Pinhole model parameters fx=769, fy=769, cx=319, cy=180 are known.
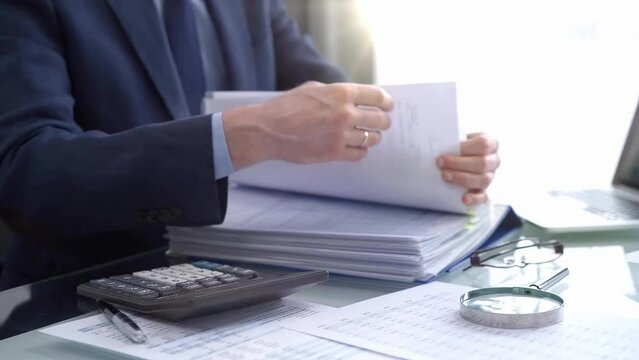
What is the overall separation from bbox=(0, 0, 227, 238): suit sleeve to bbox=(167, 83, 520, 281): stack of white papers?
0.20 feet

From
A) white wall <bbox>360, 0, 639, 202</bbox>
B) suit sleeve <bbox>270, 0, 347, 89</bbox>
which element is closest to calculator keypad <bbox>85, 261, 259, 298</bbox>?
suit sleeve <bbox>270, 0, 347, 89</bbox>

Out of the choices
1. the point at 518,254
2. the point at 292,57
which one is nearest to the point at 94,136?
the point at 518,254

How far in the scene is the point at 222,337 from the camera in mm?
599

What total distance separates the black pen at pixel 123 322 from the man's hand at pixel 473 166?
44cm

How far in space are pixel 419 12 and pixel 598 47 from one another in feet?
1.66

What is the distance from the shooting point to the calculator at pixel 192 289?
2.05 ft

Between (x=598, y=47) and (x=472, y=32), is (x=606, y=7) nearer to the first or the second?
(x=598, y=47)

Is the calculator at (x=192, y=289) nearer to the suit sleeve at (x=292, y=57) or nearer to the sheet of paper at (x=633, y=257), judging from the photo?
the sheet of paper at (x=633, y=257)

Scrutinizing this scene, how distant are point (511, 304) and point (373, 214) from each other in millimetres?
339

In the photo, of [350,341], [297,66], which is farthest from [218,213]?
[297,66]

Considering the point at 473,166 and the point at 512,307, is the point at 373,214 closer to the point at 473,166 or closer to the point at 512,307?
the point at 473,166

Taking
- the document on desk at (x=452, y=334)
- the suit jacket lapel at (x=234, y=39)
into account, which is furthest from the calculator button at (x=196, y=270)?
the suit jacket lapel at (x=234, y=39)

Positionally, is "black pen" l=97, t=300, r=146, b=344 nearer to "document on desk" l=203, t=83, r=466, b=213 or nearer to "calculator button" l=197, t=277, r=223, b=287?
"calculator button" l=197, t=277, r=223, b=287

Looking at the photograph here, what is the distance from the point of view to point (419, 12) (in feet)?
7.14
